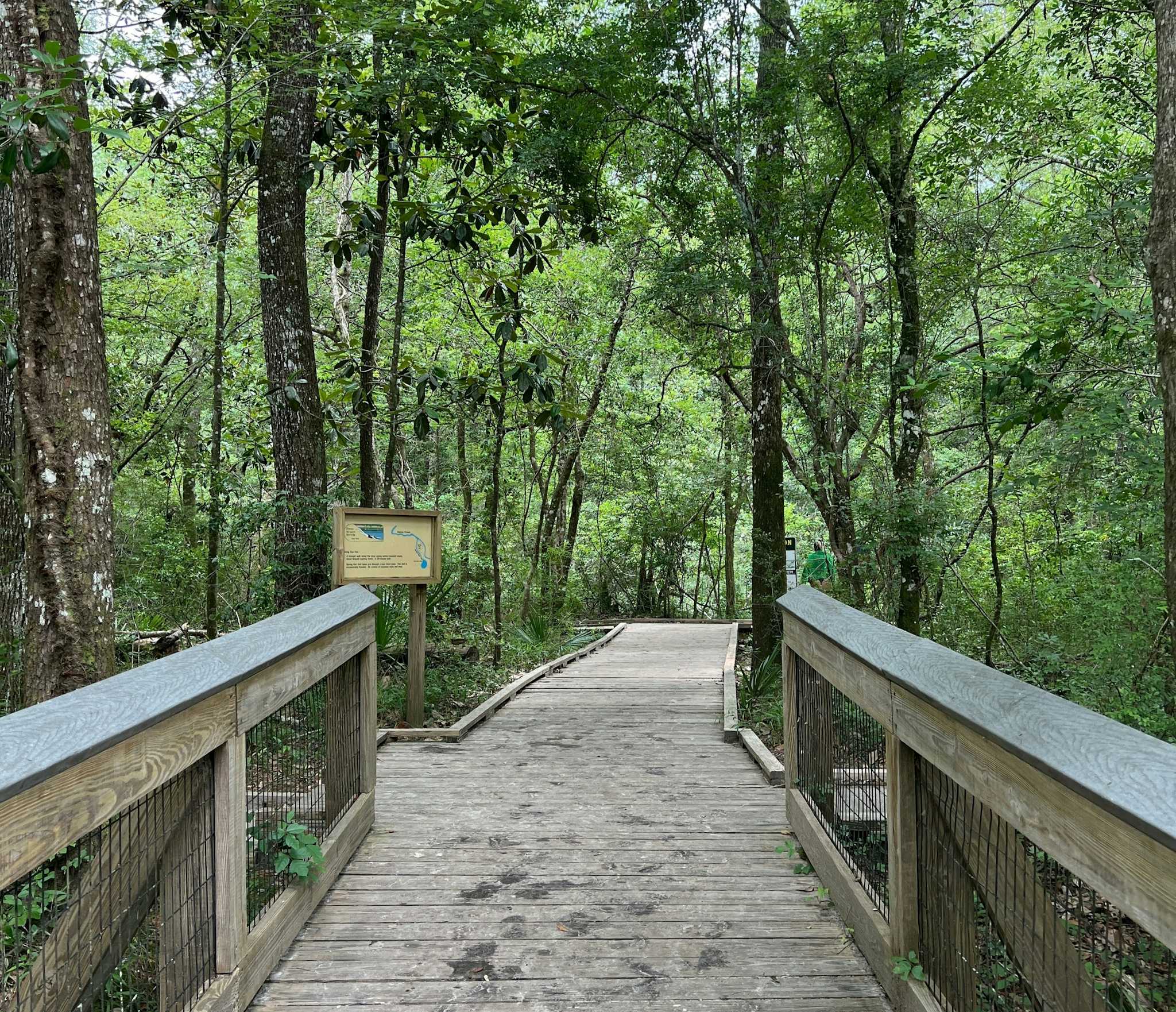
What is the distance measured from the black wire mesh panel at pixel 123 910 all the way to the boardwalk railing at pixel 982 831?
2.00 metres

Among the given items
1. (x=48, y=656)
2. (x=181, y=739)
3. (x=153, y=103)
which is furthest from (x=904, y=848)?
(x=153, y=103)

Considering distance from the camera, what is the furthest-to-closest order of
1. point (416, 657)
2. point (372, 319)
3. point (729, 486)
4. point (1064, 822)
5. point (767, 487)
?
point (729, 486)
point (767, 487)
point (372, 319)
point (416, 657)
point (1064, 822)

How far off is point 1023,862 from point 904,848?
1.83ft

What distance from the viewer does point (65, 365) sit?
364 centimetres

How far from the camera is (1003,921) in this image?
7.45 ft

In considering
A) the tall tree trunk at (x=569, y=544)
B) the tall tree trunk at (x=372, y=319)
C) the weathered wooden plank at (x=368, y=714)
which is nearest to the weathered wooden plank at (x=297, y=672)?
the weathered wooden plank at (x=368, y=714)

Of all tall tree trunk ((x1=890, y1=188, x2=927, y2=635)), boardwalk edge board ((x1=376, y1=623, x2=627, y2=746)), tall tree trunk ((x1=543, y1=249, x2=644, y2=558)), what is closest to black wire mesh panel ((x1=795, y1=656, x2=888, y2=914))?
boardwalk edge board ((x1=376, y1=623, x2=627, y2=746))

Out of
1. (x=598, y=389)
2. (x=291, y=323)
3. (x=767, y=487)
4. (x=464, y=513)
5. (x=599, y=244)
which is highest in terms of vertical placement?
(x=599, y=244)

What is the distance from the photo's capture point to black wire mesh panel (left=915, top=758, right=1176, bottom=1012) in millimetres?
2020

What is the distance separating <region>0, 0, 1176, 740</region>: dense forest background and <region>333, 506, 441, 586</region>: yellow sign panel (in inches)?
37.7

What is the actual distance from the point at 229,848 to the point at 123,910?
0.35 meters

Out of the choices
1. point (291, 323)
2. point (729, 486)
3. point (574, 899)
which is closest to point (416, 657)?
point (291, 323)

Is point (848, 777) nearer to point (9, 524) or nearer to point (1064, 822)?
point (1064, 822)

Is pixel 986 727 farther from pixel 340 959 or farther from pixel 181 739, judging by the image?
pixel 340 959
